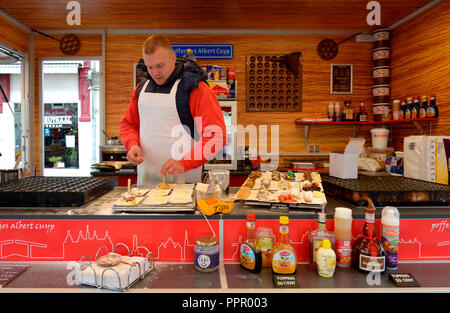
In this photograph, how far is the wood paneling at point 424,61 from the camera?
3.31 meters

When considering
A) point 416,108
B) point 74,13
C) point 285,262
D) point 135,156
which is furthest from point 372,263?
point 74,13

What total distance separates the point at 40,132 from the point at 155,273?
13.6 ft

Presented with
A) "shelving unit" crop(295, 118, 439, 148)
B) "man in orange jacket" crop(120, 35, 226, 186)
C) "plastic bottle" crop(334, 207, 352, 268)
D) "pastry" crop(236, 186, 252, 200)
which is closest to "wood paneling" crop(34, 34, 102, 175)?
"man in orange jacket" crop(120, 35, 226, 186)

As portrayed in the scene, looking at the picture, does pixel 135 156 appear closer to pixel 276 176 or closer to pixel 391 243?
pixel 276 176

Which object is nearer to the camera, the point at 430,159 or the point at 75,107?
the point at 430,159

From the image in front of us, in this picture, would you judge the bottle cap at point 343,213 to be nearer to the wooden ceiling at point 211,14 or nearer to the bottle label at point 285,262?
the bottle label at point 285,262

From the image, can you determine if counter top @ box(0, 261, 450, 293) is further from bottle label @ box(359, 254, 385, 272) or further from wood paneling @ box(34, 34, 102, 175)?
wood paneling @ box(34, 34, 102, 175)

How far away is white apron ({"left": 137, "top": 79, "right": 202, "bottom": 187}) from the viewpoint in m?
2.25

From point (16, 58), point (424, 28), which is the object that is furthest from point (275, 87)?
point (16, 58)

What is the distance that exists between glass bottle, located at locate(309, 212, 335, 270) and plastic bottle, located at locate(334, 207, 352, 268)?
0.09 feet

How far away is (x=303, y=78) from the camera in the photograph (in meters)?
4.53

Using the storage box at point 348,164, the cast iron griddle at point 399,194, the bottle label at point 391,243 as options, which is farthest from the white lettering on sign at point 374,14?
the bottle label at point 391,243

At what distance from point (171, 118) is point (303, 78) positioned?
2830 mm

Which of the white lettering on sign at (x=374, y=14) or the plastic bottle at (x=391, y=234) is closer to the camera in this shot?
the plastic bottle at (x=391, y=234)
